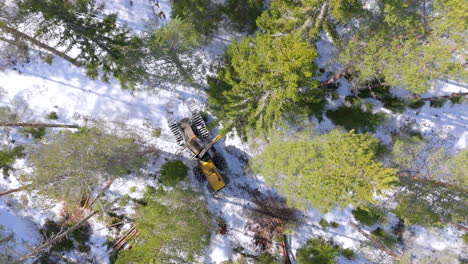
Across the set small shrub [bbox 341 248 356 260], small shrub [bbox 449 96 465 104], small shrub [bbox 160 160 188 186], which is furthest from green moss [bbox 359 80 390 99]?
small shrub [bbox 160 160 188 186]

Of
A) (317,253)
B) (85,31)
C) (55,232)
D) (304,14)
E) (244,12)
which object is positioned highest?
(244,12)

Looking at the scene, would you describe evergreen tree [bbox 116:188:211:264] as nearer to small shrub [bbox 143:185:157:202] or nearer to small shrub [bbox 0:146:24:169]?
small shrub [bbox 143:185:157:202]

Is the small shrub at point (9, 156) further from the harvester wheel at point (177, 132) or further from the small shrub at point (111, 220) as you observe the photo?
the harvester wheel at point (177, 132)

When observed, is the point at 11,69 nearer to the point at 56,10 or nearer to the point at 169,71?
the point at 56,10

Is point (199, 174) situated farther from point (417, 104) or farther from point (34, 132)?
point (417, 104)

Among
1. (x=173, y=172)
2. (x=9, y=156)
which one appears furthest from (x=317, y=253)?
(x=9, y=156)
